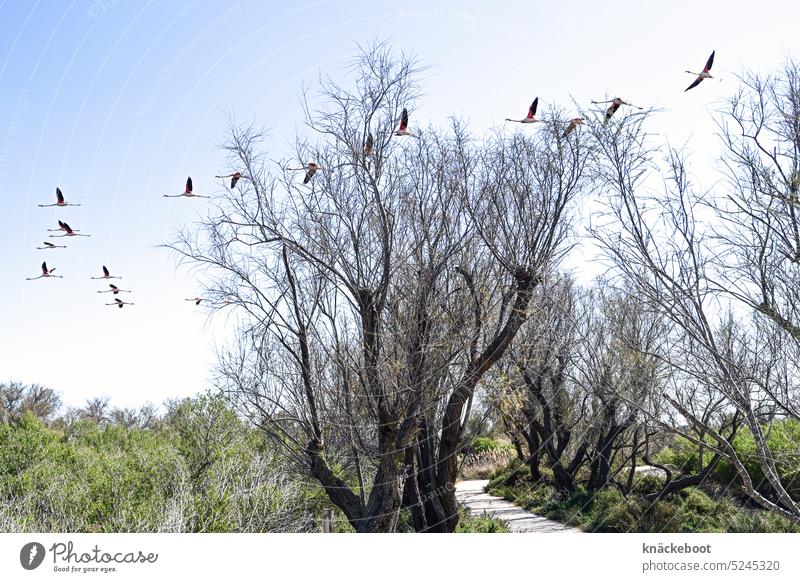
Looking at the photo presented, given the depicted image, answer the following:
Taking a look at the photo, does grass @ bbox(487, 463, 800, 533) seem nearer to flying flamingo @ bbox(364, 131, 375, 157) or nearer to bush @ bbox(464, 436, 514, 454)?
bush @ bbox(464, 436, 514, 454)

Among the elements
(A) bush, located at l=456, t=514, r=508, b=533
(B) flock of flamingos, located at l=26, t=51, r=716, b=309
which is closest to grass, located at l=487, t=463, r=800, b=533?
(A) bush, located at l=456, t=514, r=508, b=533

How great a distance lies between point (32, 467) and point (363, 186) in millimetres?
10431

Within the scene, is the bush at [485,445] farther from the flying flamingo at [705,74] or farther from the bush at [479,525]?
the flying flamingo at [705,74]

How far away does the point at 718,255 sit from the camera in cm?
617

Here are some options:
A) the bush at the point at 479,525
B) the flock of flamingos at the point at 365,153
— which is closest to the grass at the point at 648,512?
the bush at the point at 479,525

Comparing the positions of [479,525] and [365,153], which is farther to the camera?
[479,525]

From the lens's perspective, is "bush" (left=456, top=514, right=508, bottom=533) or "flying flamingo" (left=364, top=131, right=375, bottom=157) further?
"bush" (left=456, top=514, right=508, bottom=533)
